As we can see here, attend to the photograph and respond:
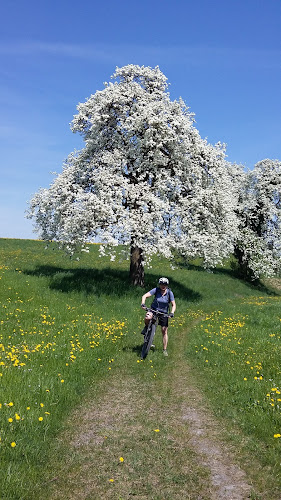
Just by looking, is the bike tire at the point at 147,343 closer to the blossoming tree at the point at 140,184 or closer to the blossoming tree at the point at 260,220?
the blossoming tree at the point at 140,184

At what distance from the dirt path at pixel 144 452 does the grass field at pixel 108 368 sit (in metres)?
0.06

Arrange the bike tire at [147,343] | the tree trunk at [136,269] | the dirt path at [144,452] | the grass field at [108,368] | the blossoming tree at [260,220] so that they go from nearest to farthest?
the dirt path at [144,452] < the grass field at [108,368] < the bike tire at [147,343] < the tree trunk at [136,269] < the blossoming tree at [260,220]

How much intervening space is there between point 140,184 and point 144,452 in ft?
59.3

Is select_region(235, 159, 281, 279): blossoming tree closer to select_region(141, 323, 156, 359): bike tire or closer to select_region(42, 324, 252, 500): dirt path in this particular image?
select_region(141, 323, 156, 359): bike tire

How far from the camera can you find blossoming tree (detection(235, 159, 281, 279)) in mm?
40531

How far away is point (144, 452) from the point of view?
6.49m

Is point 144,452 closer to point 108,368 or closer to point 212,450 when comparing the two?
point 212,450

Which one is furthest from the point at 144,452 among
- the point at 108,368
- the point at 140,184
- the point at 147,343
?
the point at 140,184

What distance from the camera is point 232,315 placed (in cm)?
2030

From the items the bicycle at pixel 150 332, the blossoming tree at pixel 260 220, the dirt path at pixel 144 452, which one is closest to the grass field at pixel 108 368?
the dirt path at pixel 144 452

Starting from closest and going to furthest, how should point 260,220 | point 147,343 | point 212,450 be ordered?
point 212,450 < point 147,343 < point 260,220

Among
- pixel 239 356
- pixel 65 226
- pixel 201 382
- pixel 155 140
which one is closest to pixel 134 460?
pixel 201 382

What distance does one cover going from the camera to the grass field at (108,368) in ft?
19.8

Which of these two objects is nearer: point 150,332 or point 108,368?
point 108,368
